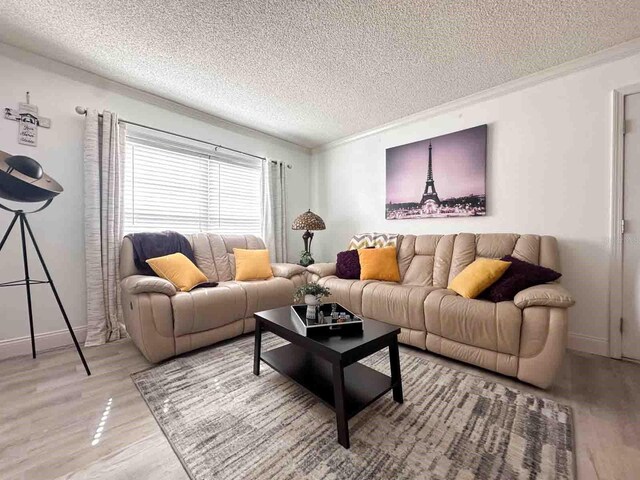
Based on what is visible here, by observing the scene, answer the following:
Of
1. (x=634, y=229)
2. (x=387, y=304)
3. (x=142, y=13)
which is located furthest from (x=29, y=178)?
(x=634, y=229)

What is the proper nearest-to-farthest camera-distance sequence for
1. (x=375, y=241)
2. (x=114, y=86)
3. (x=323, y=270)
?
(x=114, y=86) → (x=323, y=270) → (x=375, y=241)

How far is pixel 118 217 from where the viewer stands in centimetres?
257

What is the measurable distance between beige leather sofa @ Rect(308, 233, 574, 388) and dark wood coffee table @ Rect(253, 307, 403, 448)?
0.68m

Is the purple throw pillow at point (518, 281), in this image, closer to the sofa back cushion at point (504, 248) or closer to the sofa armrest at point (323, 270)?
the sofa back cushion at point (504, 248)

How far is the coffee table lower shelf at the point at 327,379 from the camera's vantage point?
1368 millimetres

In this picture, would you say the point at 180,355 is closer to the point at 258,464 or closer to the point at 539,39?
the point at 258,464

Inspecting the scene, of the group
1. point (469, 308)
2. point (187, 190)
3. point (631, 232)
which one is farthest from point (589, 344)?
point (187, 190)

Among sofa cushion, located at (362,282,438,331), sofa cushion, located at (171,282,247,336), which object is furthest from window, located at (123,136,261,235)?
sofa cushion, located at (362,282,438,331)

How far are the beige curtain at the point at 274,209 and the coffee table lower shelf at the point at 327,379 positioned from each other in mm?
2144

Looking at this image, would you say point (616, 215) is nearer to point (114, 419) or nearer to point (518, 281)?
point (518, 281)

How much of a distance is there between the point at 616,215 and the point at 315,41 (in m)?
2.69

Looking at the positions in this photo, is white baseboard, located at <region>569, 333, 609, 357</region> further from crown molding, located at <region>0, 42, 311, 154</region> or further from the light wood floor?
crown molding, located at <region>0, 42, 311, 154</region>

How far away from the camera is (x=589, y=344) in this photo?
2.26 m

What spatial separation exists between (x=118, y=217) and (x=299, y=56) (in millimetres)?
2185
